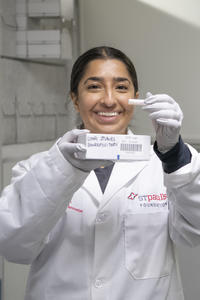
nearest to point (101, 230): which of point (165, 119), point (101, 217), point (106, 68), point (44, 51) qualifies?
point (101, 217)

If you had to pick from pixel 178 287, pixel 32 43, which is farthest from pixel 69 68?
pixel 178 287

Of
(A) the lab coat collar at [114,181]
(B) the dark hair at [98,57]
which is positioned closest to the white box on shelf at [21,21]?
(B) the dark hair at [98,57]

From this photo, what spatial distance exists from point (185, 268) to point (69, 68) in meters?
1.18

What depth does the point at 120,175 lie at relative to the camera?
4.13 ft

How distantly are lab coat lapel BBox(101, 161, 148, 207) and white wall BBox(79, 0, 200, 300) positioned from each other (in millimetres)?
874

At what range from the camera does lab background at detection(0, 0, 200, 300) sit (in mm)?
1998

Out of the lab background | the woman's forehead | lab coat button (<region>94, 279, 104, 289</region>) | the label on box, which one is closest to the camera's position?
the label on box

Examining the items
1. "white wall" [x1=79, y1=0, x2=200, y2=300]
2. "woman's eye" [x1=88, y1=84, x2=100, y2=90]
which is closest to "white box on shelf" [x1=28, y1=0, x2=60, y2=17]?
"white wall" [x1=79, y1=0, x2=200, y2=300]

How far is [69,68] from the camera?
236 cm

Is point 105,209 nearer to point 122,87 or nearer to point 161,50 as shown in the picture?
point 122,87

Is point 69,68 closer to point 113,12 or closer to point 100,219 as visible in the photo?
point 113,12

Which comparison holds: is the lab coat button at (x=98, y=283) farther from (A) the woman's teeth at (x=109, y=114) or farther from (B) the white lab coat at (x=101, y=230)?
(A) the woman's teeth at (x=109, y=114)

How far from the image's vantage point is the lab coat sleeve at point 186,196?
107 centimetres

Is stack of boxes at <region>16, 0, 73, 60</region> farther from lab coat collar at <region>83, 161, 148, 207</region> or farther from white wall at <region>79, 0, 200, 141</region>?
lab coat collar at <region>83, 161, 148, 207</region>
